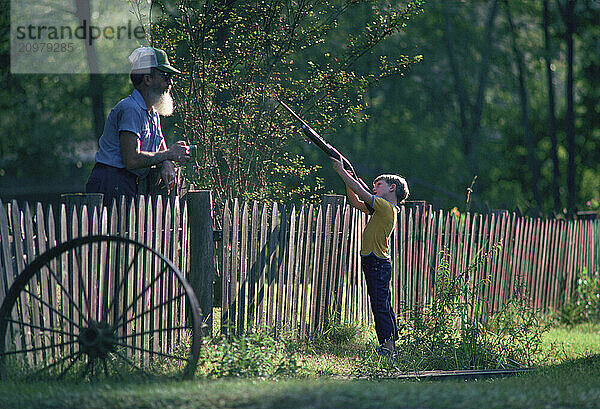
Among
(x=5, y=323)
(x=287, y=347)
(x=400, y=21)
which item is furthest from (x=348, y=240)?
(x=5, y=323)

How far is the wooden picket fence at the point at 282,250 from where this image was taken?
509 cm

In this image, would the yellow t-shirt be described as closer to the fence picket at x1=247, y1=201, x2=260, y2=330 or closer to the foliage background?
the fence picket at x1=247, y1=201, x2=260, y2=330

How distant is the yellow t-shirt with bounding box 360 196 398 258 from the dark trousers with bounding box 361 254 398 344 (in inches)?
2.8

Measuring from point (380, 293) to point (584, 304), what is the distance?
18.8 feet

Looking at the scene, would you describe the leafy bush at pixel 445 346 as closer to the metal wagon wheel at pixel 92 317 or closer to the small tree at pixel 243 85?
the metal wagon wheel at pixel 92 317

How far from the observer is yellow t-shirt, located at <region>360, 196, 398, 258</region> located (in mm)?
6480

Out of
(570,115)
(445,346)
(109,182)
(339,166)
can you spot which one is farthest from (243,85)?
(570,115)

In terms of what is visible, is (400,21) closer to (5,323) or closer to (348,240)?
(348,240)

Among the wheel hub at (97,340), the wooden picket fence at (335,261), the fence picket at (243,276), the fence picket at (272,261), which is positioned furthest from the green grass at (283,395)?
the fence picket at (272,261)

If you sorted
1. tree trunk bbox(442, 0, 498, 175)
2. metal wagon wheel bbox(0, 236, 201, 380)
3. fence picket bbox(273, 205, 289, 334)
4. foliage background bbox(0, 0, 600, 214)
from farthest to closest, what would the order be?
1. tree trunk bbox(442, 0, 498, 175)
2. foliage background bbox(0, 0, 600, 214)
3. fence picket bbox(273, 205, 289, 334)
4. metal wagon wheel bbox(0, 236, 201, 380)

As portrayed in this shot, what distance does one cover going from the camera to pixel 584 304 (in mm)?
11117

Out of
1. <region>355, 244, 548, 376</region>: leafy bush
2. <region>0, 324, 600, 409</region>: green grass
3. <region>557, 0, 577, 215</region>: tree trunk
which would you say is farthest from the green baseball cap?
<region>557, 0, 577, 215</region>: tree trunk

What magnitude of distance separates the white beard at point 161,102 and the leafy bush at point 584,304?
7.06m

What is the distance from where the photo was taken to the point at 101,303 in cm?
528
